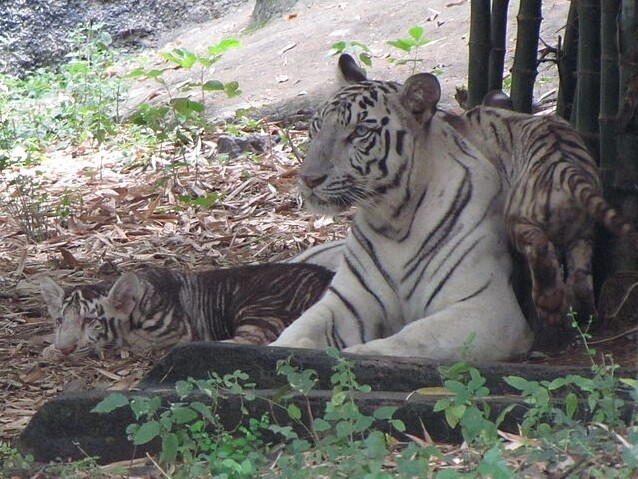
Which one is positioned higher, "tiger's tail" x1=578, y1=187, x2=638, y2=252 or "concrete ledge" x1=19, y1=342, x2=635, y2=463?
"tiger's tail" x1=578, y1=187, x2=638, y2=252

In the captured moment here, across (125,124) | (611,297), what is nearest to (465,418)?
(611,297)

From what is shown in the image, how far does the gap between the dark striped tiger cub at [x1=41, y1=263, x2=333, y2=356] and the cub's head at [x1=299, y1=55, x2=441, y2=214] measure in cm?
94

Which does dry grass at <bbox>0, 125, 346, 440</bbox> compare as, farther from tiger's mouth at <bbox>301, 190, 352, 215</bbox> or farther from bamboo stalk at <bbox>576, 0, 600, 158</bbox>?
bamboo stalk at <bbox>576, 0, 600, 158</bbox>

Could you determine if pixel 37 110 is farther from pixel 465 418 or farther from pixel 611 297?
pixel 465 418

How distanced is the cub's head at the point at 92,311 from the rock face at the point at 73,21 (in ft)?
28.4

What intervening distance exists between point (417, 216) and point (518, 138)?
55 cm

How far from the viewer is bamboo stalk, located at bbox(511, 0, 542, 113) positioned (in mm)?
5188

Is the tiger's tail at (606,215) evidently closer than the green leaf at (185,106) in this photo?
Yes

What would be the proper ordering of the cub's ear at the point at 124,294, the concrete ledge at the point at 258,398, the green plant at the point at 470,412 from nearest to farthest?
1. the green plant at the point at 470,412
2. the concrete ledge at the point at 258,398
3. the cub's ear at the point at 124,294

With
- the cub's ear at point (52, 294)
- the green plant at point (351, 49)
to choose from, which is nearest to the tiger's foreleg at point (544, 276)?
the cub's ear at point (52, 294)

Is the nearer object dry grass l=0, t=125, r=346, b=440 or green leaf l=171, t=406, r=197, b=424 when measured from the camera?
green leaf l=171, t=406, r=197, b=424

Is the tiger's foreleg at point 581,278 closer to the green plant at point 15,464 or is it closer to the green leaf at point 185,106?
the green plant at point 15,464

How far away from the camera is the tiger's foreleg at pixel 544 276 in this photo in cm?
422

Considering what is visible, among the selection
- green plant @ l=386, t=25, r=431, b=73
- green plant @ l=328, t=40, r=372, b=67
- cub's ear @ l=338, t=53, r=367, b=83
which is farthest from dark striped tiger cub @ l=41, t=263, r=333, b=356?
green plant @ l=328, t=40, r=372, b=67
